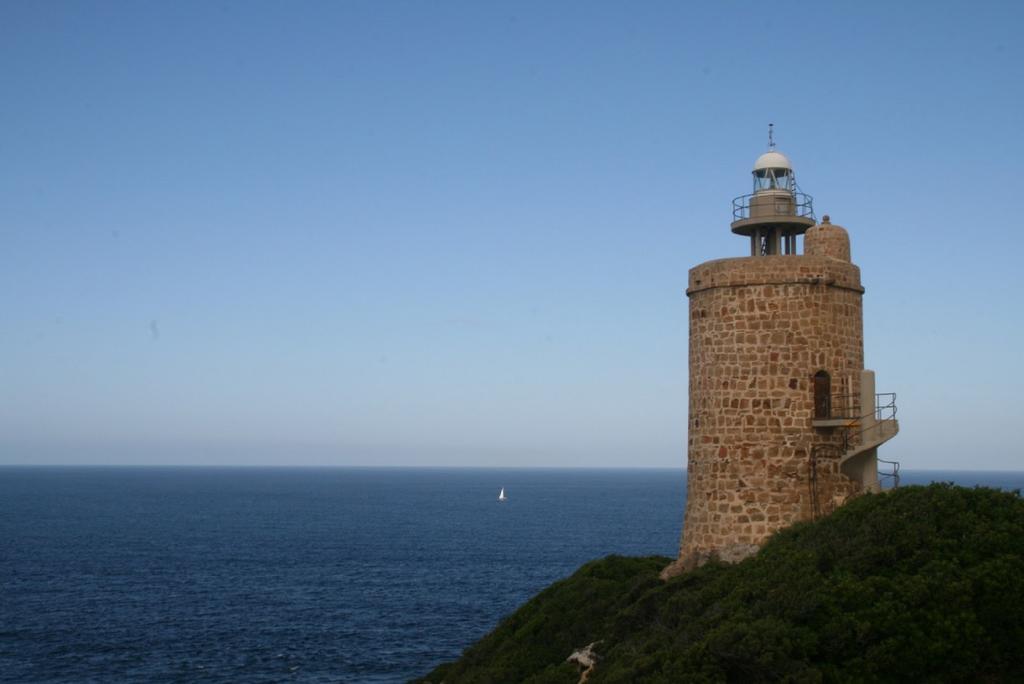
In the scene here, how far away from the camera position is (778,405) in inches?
→ 866

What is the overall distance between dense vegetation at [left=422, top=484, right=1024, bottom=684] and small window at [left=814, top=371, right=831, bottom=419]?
3334 millimetres

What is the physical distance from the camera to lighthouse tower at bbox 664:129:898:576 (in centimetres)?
2189

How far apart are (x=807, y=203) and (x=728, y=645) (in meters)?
12.9

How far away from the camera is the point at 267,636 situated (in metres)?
47.3

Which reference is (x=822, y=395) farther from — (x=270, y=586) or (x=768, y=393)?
(x=270, y=586)

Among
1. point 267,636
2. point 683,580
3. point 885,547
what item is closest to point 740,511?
point 683,580

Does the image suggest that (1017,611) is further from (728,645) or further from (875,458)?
(875,458)

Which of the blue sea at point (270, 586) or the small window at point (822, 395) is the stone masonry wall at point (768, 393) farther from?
the blue sea at point (270, 586)

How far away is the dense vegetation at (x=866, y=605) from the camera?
15.2 m

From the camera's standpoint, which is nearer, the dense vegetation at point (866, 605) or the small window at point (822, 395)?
the dense vegetation at point (866, 605)

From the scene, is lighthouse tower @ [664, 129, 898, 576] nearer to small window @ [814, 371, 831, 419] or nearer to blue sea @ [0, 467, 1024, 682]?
small window @ [814, 371, 831, 419]

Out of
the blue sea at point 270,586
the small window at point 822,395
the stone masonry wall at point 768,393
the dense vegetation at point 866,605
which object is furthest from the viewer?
the blue sea at point 270,586

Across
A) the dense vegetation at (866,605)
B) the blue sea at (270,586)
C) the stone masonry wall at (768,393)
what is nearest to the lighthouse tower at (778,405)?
the stone masonry wall at (768,393)

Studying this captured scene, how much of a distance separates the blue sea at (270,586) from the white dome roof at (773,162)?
2626 centimetres
